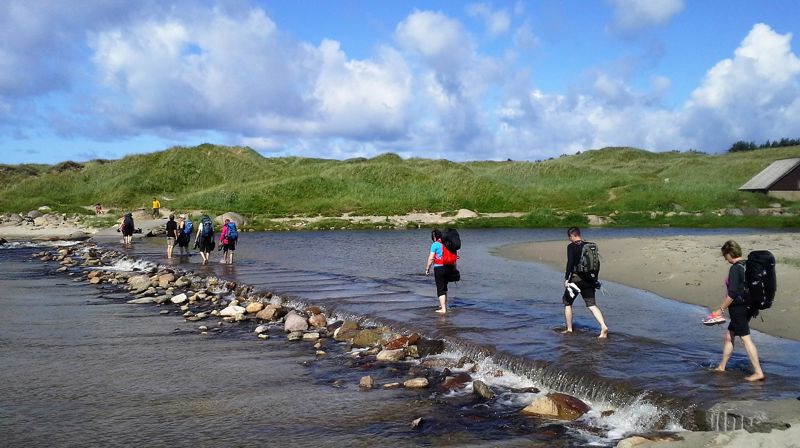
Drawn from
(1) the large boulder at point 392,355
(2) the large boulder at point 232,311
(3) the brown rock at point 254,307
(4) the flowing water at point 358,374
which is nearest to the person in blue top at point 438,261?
(4) the flowing water at point 358,374

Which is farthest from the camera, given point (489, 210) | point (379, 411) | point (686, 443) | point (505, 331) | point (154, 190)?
point (154, 190)

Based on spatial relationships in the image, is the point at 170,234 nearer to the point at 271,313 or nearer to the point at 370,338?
the point at 271,313

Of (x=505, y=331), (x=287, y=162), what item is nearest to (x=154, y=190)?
(x=287, y=162)

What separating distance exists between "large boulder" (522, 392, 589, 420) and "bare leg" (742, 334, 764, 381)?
264cm

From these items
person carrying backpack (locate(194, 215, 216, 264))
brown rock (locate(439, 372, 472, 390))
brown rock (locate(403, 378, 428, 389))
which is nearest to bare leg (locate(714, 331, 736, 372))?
brown rock (locate(439, 372, 472, 390))

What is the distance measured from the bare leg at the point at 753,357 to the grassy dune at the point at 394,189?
46.8m

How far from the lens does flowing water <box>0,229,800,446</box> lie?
9422mm

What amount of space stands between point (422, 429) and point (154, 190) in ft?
258

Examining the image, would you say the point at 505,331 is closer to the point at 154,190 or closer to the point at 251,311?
the point at 251,311

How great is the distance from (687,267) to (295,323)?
1517cm

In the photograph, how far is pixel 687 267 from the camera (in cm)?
2373

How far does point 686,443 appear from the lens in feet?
26.2

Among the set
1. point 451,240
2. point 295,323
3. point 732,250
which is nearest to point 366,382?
point 295,323

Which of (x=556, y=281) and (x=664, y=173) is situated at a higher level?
(x=664, y=173)
